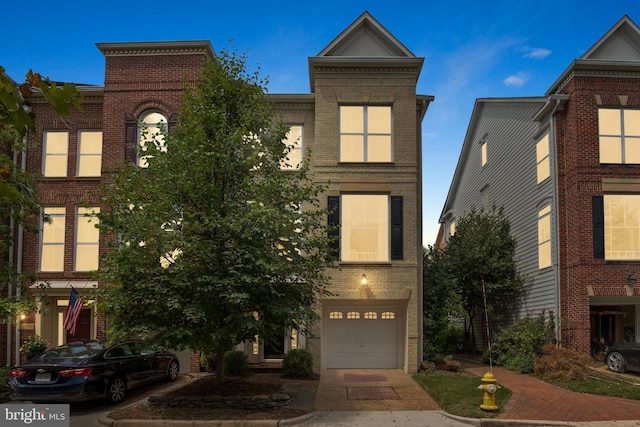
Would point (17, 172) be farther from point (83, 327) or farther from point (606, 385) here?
point (606, 385)

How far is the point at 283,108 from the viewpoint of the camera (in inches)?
785

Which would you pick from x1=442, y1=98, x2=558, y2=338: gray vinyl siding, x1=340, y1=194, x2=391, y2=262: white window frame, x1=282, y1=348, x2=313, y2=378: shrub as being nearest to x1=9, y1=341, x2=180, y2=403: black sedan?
x1=282, y1=348, x2=313, y2=378: shrub

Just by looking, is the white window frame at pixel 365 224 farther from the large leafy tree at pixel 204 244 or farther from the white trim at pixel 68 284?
the white trim at pixel 68 284

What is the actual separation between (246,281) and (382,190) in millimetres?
7997

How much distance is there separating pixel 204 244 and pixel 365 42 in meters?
10.5

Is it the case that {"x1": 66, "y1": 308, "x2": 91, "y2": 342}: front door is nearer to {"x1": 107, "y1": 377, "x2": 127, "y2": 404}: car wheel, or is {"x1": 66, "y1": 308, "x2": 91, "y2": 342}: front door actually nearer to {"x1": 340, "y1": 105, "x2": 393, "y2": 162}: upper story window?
{"x1": 107, "y1": 377, "x2": 127, "y2": 404}: car wheel

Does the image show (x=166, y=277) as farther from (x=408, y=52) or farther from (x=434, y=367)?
(x=408, y=52)

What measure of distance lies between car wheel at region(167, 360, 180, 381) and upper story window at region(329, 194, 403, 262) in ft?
19.6

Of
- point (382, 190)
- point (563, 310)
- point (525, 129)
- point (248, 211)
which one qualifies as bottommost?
point (563, 310)

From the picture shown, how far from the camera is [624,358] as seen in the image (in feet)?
55.4

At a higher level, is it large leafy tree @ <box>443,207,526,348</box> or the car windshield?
large leafy tree @ <box>443,207,526,348</box>

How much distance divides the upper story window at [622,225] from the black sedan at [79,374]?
14.8 m

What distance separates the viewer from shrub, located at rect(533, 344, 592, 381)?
53.6ft

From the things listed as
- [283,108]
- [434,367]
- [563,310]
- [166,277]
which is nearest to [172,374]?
[166,277]
